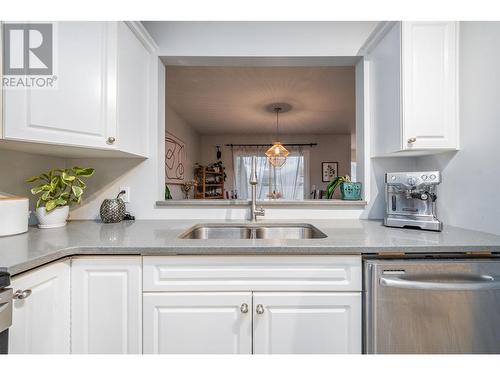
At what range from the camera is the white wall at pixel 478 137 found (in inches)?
44.4

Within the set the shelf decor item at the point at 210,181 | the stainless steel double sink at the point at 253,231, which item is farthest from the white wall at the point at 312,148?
the stainless steel double sink at the point at 253,231

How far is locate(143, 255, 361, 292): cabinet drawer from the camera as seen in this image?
0.97m

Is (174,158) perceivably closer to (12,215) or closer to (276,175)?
(276,175)

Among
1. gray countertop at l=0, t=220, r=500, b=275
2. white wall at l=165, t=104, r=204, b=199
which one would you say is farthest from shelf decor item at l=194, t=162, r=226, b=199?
gray countertop at l=0, t=220, r=500, b=275

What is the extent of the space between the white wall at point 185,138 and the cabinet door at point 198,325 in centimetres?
281

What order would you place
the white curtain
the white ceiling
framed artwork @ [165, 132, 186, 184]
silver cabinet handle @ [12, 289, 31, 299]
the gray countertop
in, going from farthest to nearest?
the white curtain, framed artwork @ [165, 132, 186, 184], the white ceiling, the gray countertop, silver cabinet handle @ [12, 289, 31, 299]

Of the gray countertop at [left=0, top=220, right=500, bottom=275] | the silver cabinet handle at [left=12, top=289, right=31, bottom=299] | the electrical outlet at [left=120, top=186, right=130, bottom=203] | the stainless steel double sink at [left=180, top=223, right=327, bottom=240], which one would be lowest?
the silver cabinet handle at [left=12, top=289, right=31, bottom=299]

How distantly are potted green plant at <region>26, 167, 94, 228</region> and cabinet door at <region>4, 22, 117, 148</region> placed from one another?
350 mm

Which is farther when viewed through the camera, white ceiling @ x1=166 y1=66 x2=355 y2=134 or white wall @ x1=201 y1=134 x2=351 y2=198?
white wall @ x1=201 y1=134 x2=351 y2=198

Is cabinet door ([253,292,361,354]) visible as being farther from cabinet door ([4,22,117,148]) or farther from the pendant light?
the pendant light

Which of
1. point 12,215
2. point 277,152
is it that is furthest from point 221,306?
point 277,152

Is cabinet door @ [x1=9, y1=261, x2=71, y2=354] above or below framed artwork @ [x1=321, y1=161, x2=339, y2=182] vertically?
below

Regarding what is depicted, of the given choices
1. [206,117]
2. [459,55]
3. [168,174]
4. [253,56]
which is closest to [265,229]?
[253,56]

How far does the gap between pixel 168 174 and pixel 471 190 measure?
3354 millimetres
